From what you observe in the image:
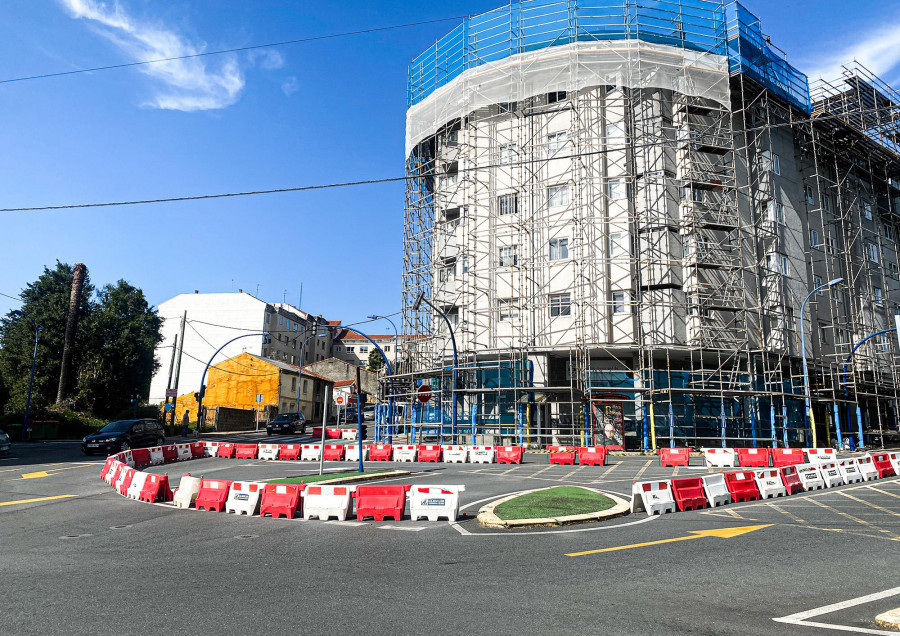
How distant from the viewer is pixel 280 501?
11.8 m

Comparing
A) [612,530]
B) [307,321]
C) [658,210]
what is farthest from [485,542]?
[307,321]

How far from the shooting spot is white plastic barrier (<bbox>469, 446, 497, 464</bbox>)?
23.5 m

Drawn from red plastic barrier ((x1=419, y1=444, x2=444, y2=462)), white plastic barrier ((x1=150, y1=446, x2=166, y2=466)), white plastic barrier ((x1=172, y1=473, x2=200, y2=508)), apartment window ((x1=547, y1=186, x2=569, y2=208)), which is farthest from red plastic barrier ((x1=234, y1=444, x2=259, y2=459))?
apartment window ((x1=547, y1=186, x2=569, y2=208))

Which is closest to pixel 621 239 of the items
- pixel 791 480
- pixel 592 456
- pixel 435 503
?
pixel 592 456

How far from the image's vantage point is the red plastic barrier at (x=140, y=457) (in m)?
21.4

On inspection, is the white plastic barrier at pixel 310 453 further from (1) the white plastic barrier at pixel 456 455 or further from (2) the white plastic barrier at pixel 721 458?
(2) the white plastic barrier at pixel 721 458

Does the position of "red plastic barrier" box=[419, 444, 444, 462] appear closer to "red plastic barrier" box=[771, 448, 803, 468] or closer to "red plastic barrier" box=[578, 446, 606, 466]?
"red plastic barrier" box=[578, 446, 606, 466]

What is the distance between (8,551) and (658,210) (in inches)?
1172

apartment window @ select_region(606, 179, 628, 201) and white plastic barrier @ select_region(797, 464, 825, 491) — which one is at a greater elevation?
apartment window @ select_region(606, 179, 628, 201)

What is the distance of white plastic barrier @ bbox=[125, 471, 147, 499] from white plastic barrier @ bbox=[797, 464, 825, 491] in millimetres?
15746

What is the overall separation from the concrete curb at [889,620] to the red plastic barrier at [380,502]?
7820mm

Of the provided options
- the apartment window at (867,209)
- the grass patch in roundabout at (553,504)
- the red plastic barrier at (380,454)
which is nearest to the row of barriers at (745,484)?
the grass patch in roundabout at (553,504)

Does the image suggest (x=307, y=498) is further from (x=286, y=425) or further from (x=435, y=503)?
(x=286, y=425)

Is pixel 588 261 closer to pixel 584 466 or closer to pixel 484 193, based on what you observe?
pixel 484 193
